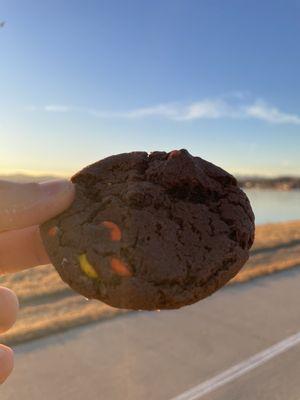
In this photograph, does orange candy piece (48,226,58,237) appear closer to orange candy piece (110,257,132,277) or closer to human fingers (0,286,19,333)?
orange candy piece (110,257,132,277)

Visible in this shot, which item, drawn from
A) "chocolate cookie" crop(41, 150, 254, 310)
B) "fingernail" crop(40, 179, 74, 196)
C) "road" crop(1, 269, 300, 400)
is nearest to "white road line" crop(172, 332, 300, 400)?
"road" crop(1, 269, 300, 400)

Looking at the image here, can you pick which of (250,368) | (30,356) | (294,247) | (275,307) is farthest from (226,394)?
(294,247)

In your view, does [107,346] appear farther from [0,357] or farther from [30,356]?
[0,357]

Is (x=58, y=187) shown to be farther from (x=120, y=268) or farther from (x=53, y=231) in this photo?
(x=120, y=268)

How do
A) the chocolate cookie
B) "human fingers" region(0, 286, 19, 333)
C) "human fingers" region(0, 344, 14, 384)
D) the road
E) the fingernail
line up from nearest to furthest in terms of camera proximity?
the chocolate cookie → the fingernail → "human fingers" region(0, 344, 14, 384) → "human fingers" region(0, 286, 19, 333) → the road

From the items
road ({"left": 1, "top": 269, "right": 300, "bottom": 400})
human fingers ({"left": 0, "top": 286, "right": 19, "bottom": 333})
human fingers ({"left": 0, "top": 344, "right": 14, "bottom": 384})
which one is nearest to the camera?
human fingers ({"left": 0, "top": 344, "right": 14, "bottom": 384})

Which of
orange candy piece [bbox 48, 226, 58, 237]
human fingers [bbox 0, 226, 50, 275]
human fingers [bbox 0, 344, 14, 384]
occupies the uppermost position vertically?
orange candy piece [bbox 48, 226, 58, 237]

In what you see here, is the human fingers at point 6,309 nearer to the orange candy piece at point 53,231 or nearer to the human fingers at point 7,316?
the human fingers at point 7,316

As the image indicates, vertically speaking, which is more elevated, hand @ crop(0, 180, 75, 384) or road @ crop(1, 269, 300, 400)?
hand @ crop(0, 180, 75, 384)
